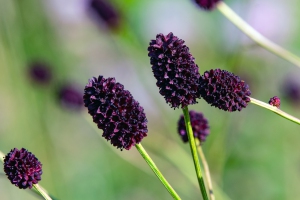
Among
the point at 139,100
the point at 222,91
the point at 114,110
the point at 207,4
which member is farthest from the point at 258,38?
the point at 139,100

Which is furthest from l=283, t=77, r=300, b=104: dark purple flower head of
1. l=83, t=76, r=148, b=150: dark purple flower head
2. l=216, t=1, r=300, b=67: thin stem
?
l=83, t=76, r=148, b=150: dark purple flower head

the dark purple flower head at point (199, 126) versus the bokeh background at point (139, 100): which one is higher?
the bokeh background at point (139, 100)

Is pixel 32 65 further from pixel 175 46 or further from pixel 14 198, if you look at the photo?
pixel 175 46

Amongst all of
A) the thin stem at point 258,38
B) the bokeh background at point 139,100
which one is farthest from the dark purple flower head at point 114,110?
Result: the bokeh background at point 139,100

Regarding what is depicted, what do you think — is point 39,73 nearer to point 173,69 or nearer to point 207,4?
point 207,4

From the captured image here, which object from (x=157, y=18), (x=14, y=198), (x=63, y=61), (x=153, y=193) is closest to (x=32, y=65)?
(x=14, y=198)

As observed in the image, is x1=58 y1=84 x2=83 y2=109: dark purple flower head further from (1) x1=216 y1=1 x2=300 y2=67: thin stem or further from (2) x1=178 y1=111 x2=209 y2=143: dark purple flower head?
(2) x1=178 y1=111 x2=209 y2=143: dark purple flower head

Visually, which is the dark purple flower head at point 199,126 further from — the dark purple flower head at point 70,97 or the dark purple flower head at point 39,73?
the dark purple flower head at point 39,73
